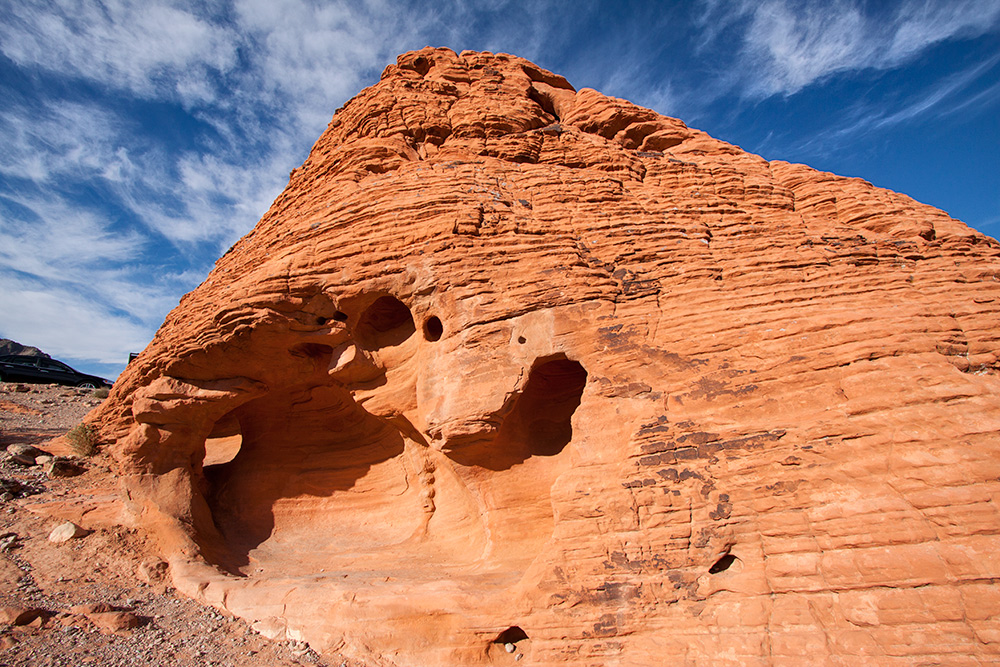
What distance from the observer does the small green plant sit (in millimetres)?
10570

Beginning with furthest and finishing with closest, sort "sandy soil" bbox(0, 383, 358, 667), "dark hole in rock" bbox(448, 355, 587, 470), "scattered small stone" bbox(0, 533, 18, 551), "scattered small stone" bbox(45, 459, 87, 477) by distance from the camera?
1. "scattered small stone" bbox(45, 459, 87, 477)
2. "scattered small stone" bbox(0, 533, 18, 551)
3. "dark hole in rock" bbox(448, 355, 587, 470)
4. "sandy soil" bbox(0, 383, 358, 667)

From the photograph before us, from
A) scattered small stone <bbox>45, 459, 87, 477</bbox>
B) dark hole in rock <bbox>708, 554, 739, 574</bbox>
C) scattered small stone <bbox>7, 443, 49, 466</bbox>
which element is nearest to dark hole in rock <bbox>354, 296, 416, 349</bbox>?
dark hole in rock <bbox>708, 554, 739, 574</bbox>

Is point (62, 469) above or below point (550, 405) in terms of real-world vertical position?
below

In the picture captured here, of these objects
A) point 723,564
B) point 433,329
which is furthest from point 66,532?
point 723,564

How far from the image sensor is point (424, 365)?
23.0ft

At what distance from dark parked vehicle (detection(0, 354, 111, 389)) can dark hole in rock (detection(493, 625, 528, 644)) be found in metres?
24.7

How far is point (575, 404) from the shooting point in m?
7.11

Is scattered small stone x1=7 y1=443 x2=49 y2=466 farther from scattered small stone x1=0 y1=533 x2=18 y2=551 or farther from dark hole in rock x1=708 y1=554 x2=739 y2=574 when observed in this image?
dark hole in rock x1=708 y1=554 x2=739 y2=574

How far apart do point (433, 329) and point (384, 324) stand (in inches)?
51.6

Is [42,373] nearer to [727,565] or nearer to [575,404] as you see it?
[575,404]

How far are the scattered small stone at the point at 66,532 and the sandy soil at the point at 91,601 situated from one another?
3.6 inches

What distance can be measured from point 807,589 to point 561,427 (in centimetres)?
347

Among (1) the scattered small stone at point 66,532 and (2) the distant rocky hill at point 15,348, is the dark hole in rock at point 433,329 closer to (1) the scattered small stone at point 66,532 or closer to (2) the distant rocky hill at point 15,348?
(1) the scattered small stone at point 66,532

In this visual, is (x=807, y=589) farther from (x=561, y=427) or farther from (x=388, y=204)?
(x=388, y=204)
